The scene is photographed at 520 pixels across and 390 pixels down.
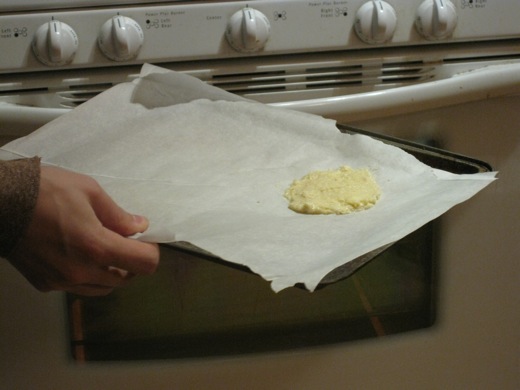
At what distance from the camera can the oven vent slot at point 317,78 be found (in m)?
0.72

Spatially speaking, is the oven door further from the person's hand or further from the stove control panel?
the person's hand

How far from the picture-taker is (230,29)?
69cm

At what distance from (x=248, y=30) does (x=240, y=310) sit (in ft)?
1.08

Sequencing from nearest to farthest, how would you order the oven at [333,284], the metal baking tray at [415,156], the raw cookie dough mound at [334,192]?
the metal baking tray at [415,156]
the raw cookie dough mound at [334,192]
the oven at [333,284]

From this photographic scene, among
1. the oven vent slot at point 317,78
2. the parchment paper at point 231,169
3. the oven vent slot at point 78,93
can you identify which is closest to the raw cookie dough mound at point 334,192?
the parchment paper at point 231,169

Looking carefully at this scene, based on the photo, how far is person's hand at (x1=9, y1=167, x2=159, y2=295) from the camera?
0.48 meters

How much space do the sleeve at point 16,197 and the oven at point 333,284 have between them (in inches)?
8.4

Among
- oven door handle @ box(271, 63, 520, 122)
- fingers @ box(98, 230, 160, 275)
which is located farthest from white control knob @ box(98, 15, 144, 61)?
fingers @ box(98, 230, 160, 275)

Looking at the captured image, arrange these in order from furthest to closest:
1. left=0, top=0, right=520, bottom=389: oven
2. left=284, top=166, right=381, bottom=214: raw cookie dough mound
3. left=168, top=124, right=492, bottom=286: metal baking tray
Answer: left=0, top=0, right=520, bottom=389: oven, left=284, top=166, right=381, bottom=214: raw cookie dough mound, left=168, top=124, right=492, bottom=286: metal baking tray

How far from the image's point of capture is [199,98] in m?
0.69

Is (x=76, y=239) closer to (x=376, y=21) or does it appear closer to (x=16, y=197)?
(x=16, y=197)

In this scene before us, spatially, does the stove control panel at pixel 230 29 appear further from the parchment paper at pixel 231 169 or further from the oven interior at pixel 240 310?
the oven interior at pixel 240 310

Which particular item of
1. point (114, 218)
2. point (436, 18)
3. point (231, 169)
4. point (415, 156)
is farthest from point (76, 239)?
point (436, 18)

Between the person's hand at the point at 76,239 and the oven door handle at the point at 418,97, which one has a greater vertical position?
the oven door handle at the point at 418,97
